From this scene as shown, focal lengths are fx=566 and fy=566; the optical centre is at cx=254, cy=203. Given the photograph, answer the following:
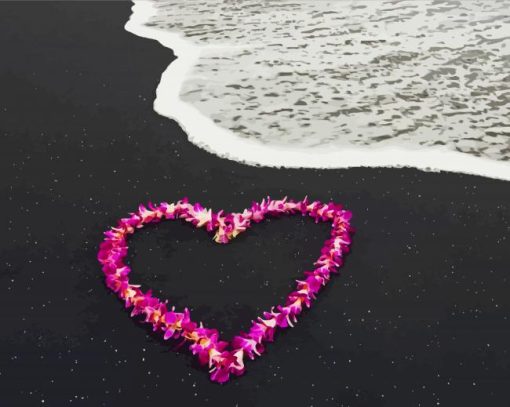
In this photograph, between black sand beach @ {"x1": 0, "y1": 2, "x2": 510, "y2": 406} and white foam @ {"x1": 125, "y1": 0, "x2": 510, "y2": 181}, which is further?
white foam @ {"x1": 125, "y1": 0, "x2": 510, "y2": 181}

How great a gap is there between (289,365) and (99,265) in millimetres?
920

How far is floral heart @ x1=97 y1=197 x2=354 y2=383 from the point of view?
1.94 m

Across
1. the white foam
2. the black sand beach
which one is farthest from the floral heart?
the white foam

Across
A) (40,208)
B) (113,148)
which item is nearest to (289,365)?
(40,208)

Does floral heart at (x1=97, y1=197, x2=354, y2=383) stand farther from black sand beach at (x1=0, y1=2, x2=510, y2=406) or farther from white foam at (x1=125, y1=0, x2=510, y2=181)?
white foam at (x1=125, y1=0, x2=510, y2=181)

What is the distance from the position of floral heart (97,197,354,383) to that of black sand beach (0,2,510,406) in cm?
4

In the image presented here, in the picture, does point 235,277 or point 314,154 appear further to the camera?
point 314,154

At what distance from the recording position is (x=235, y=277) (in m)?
2.28

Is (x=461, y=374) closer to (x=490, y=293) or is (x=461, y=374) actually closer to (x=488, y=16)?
(x=490, y=293)

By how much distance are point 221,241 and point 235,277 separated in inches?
8.3

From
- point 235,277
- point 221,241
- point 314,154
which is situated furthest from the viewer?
point 314,154

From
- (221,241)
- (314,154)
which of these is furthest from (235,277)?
(314,154)

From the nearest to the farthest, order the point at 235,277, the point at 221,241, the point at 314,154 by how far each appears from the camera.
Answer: the point at 235,277 → the point at 221,241 → the point at 314,154

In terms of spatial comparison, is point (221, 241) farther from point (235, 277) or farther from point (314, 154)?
point (314, 154)
